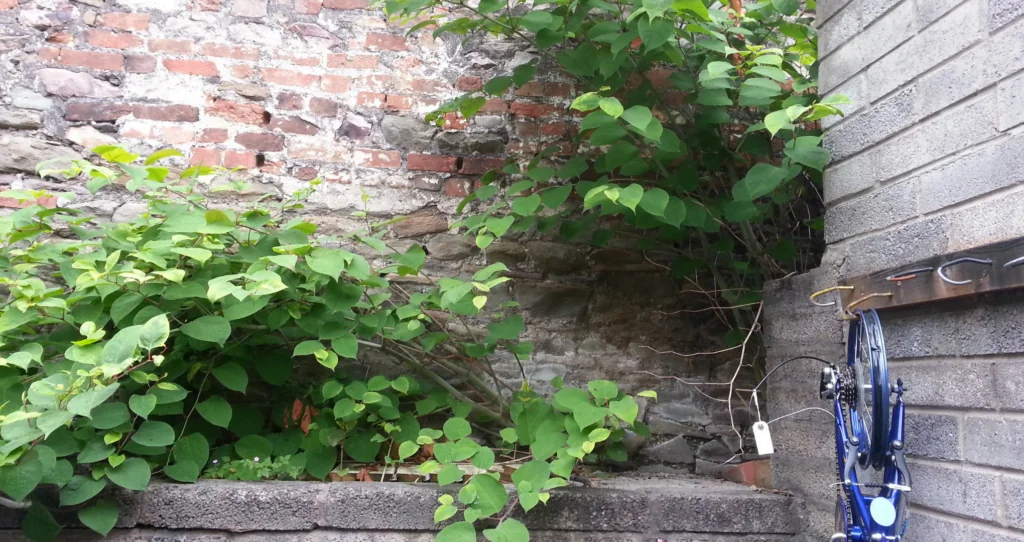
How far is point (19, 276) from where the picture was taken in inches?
78.9

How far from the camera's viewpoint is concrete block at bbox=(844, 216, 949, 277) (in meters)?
1.46

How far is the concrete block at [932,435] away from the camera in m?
1.40

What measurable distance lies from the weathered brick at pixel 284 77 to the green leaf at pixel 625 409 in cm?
168

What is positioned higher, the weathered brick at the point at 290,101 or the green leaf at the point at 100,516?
the weathered brick at the point at 290,101

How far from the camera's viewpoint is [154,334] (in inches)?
62.7

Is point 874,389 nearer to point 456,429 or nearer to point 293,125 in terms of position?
point 456,429

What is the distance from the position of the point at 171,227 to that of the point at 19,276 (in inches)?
23.3

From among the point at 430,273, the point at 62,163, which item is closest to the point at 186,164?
the point at 62,163

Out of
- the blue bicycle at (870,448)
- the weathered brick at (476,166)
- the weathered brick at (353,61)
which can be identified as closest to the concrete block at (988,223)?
the blue bicycle at (870,448)

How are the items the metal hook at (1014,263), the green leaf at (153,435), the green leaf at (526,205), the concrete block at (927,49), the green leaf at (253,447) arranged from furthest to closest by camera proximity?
1. the green leaf at (526,205)
2. the green leaf at (253,447)
3. the green leaf at (153,435)
4. the concrete block at (927,49)
5. the metal hook at (1014,263)

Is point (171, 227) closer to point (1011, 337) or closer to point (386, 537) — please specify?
point (386, 537)

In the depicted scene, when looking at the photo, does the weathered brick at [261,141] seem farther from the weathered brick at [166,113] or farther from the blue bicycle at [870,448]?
the blue bicycle at [870,448]

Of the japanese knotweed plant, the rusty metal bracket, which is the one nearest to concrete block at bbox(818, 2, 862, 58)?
the japanese knotweed plant

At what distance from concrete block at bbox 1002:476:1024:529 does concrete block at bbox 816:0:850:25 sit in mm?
1256
